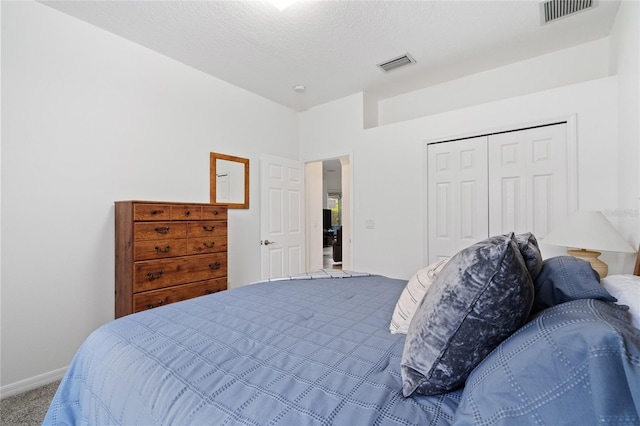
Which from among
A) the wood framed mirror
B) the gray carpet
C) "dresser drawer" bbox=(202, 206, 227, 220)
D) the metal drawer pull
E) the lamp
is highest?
the wood framed mirror

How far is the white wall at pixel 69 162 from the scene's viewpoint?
2086 millimetres

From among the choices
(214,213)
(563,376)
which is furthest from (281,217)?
(563,376)

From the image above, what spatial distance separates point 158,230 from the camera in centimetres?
242

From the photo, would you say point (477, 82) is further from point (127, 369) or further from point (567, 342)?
point (127, 369)

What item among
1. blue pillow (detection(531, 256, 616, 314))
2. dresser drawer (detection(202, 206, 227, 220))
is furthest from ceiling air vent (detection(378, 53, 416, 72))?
blue pillow (detection(531, 256, 616, 314))

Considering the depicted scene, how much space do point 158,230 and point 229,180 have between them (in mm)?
1261

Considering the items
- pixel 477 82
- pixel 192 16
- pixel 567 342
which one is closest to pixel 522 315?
pixel 567 342

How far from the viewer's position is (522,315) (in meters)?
0.73

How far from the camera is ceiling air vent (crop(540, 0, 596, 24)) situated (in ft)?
7.25

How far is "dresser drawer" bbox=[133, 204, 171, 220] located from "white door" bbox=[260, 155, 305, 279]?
1480 millimetres

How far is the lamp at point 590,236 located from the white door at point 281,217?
2936 millimetres

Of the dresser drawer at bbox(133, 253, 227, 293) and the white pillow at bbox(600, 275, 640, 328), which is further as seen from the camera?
the dresser drawer at bbox(133, 253, 227, 293)

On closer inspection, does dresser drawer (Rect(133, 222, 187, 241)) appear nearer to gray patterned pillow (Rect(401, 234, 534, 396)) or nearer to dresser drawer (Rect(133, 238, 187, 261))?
dresser drawer (Rect(133, 238, 187, 261))

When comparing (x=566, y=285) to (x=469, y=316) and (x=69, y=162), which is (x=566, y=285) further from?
(x=69, y=162)
